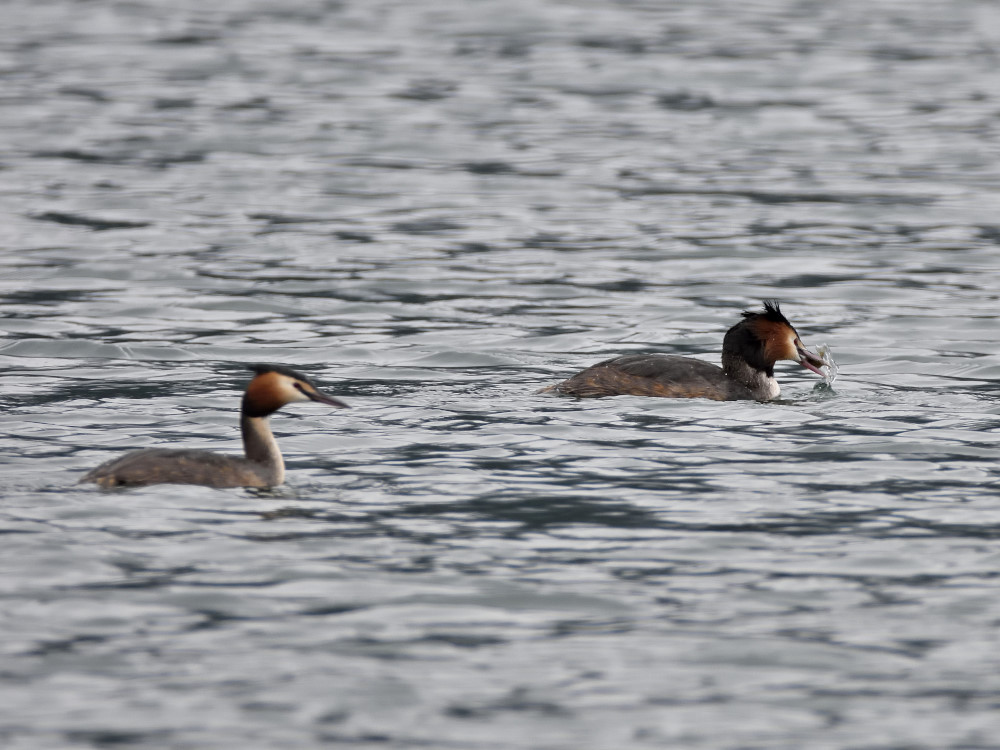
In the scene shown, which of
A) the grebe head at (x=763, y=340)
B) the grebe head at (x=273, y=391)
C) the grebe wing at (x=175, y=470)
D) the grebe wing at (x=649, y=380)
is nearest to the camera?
the grebe wing at (x=175, y=470)

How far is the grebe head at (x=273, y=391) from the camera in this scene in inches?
424

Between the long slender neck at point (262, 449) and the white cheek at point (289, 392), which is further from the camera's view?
the white cheek at point (289, 392)

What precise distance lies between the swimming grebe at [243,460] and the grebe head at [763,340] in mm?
3720

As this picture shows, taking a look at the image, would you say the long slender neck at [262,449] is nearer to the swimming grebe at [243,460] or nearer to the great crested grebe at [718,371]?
the swimming grebe at [243,460]

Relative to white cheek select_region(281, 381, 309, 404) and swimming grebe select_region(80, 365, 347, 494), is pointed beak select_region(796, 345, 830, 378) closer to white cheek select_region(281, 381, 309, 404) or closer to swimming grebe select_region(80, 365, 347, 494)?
swimming grebe select_region(80, 365, 347, 494)

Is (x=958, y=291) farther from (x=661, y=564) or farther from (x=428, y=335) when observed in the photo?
(x=661, y=564)

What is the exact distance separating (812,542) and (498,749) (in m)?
3.03

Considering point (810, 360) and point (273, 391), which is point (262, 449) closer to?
point (273, 391)

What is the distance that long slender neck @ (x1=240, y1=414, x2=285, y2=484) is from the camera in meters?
10.6

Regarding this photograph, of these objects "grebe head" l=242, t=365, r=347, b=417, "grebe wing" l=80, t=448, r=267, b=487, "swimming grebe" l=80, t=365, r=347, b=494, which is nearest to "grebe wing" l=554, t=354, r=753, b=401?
"swimming grebe" l=80, t=365, r=347, b=494

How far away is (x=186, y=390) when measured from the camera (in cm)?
1352

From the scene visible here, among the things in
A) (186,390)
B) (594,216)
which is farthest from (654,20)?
(186,390)

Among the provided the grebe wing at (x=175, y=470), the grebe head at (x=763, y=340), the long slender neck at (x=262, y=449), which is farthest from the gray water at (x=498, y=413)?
the grebe head at (x=763, y=340)

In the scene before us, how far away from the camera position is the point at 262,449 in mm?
10672
